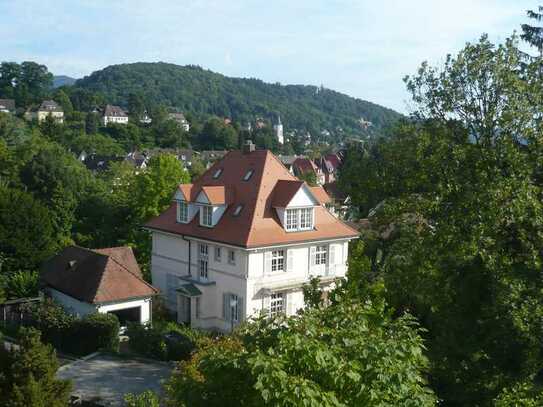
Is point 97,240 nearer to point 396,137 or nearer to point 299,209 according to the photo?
point 299,209

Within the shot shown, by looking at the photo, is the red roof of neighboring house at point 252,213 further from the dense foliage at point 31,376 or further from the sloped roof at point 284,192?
the dense foliage at point 31,376

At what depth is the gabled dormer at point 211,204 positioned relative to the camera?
Answer: 101 ft

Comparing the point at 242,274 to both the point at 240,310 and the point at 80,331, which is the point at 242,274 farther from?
the point at 80,331

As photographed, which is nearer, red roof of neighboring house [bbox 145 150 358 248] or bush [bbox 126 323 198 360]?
bush [bbox 126 323 198 360]

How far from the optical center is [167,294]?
33844 mm

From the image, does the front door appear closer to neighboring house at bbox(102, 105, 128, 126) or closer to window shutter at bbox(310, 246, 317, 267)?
window shutter at bbox(310, 246, 317, 267)

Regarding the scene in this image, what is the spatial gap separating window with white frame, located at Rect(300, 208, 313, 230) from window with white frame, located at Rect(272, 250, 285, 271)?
1.75 m

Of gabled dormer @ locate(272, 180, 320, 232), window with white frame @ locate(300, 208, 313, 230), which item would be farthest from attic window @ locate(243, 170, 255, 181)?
window with white frame @ locate(300, 208, 313, 230)

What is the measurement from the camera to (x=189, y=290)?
30.5 m

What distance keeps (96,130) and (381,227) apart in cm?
11783

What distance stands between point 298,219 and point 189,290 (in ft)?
19.7

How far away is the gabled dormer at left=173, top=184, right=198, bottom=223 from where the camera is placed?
32.3 metres

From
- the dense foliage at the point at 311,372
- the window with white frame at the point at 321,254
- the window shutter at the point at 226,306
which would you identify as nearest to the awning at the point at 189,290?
the window shutter at the point at 226,306

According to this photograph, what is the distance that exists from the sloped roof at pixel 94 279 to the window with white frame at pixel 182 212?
3.33 metres
